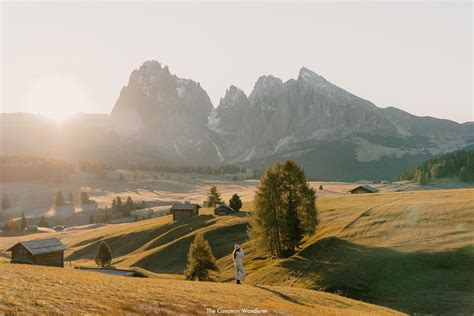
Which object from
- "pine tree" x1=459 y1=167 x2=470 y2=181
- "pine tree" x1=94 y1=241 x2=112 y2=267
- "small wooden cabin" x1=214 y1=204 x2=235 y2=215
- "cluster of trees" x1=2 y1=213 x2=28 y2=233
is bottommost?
"cluster of trees" x1=2 y1=213 x2=28 y2=233

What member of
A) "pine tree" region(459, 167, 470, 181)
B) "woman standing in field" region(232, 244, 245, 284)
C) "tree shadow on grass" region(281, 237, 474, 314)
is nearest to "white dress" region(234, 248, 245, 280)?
"woman standing in field" region(232, 244, 245, 284)

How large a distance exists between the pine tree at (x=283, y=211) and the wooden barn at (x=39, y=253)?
35371 mm

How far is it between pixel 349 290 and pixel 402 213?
30.5 metres

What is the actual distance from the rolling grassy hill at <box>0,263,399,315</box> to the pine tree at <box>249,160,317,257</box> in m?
34.3

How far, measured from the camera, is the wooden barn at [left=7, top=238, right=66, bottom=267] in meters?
70.3

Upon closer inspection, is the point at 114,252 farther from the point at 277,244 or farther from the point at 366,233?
the point at 366,233

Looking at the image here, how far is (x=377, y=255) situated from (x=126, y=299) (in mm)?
41139

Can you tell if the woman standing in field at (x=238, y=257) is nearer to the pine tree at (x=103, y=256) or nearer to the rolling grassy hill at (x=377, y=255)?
the rolling grassy hill at (x=377, y=255)

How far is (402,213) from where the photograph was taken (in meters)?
73.3

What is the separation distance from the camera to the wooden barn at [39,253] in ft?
231

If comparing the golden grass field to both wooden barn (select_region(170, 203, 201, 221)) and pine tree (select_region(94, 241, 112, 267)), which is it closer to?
Answer: pine tree (select_region(94, 241, 112, 267))

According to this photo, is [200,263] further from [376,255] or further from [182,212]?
[182,212]

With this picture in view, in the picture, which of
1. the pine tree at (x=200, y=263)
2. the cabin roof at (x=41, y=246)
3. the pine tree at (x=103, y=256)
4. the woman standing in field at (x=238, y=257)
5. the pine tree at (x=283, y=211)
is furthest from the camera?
the pine tree at (x=103, y=256)

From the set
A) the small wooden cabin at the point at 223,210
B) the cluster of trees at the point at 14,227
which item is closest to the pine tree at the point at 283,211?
the small wooden cabin at the point at 223,210
